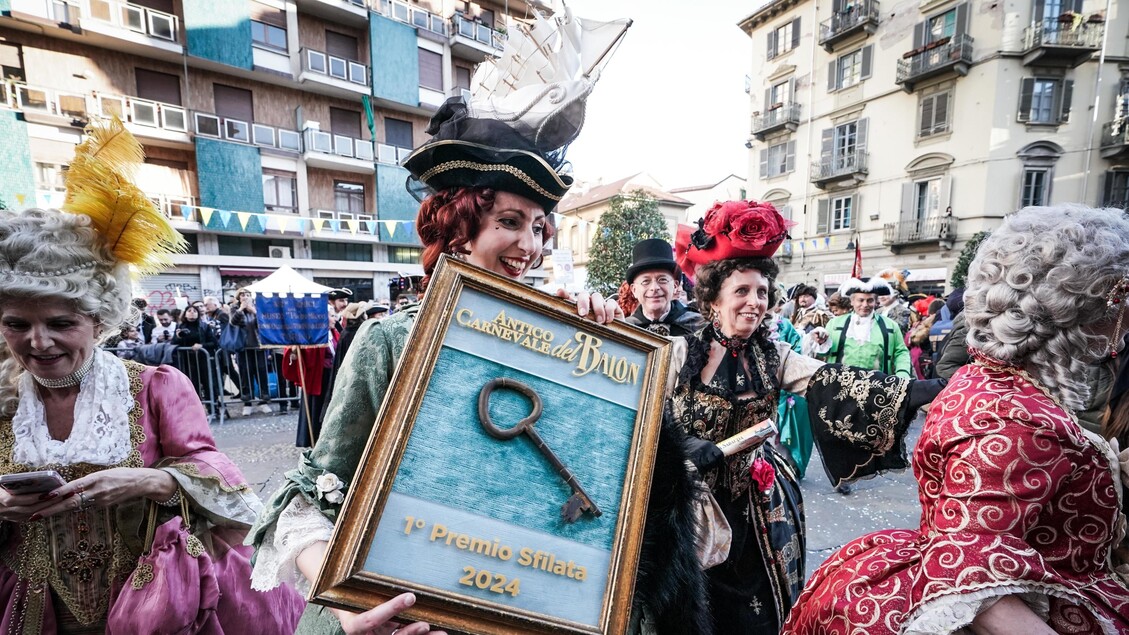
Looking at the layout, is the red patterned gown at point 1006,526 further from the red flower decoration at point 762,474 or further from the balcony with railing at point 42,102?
the balcony with railing at point 42,102

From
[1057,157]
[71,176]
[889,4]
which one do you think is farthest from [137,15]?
[1057,157]

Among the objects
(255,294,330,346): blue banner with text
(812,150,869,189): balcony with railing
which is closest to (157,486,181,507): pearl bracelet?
(255,294,330,346): blue banner with text

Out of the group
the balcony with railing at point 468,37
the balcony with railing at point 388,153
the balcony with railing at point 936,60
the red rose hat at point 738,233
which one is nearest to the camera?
the red rose hat at point 738,233

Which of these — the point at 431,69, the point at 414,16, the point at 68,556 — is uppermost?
the point at 414,16

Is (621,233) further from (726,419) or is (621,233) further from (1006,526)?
(1006,526)

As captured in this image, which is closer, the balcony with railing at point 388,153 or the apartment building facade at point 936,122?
the apartment building facade at point 936,122

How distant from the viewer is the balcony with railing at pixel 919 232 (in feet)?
63.5

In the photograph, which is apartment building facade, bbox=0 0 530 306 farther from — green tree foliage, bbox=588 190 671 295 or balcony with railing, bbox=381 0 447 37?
green tree foliage, bbox=588 190 671 295

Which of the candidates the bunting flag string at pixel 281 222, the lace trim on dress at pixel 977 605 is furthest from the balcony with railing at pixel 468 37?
the lace trim on dress at pixel 977 605

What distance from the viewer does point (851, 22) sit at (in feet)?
73.0

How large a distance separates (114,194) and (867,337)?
603 cm

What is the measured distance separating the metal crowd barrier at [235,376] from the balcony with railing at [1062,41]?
2703 centimetres

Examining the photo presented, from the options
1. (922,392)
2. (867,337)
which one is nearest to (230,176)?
(867,337)

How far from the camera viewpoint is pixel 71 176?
1.66 metres
